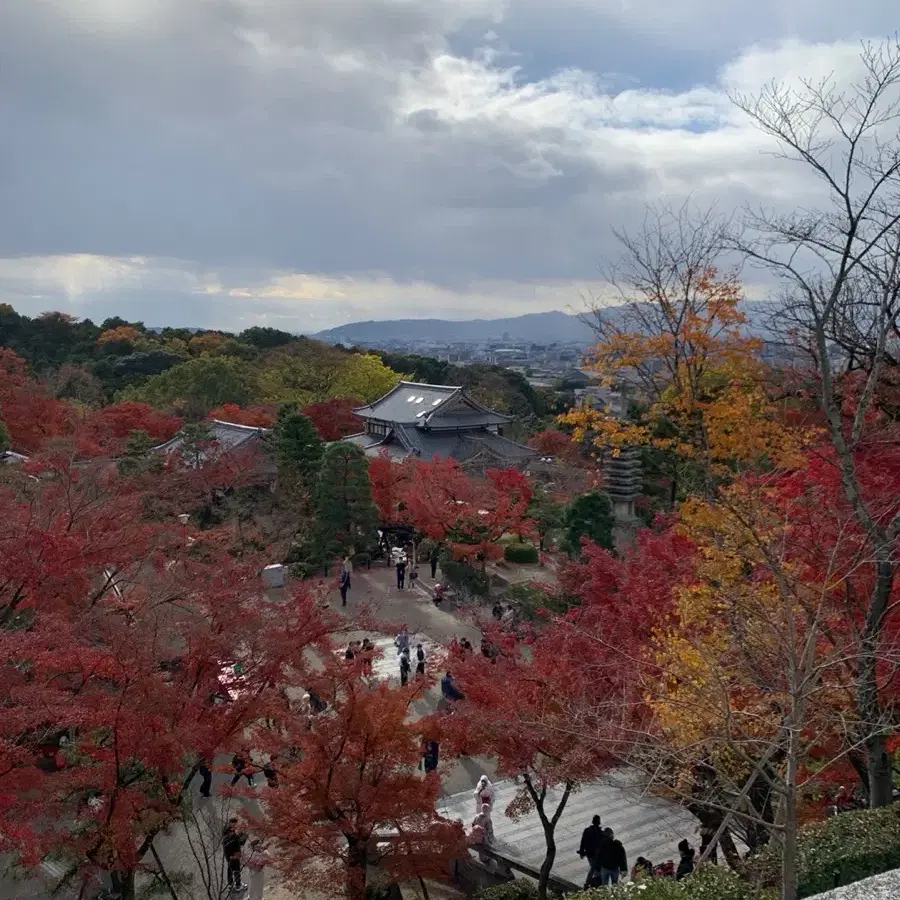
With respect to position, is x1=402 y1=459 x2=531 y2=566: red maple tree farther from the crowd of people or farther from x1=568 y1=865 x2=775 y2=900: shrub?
x1=568 y1=865 x2=775 y2=900: shrub

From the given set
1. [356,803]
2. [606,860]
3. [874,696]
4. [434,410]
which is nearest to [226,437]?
[434,410]

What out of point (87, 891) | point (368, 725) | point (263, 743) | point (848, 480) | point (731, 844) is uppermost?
point (848, 480)

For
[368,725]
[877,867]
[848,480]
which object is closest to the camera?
[877,867]

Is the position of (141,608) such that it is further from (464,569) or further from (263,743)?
(464,569)

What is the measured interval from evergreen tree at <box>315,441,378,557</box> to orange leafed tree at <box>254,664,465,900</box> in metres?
14.7

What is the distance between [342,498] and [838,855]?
17.8m

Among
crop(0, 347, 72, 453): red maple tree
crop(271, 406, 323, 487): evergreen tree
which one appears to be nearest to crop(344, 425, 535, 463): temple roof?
crop(271, 406, 323, 487): evergreen tree

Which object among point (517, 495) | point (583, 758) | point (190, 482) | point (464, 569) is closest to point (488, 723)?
point (583, 758)

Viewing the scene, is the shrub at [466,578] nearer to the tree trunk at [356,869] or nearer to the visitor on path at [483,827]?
the visitor on path at [483,827]

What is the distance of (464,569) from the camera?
2028 cm

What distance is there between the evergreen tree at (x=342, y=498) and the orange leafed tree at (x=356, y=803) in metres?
14.7

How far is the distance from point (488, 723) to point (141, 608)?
544 cm

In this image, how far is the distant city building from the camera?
31.8m

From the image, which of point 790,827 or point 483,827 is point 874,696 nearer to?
point 790,827
